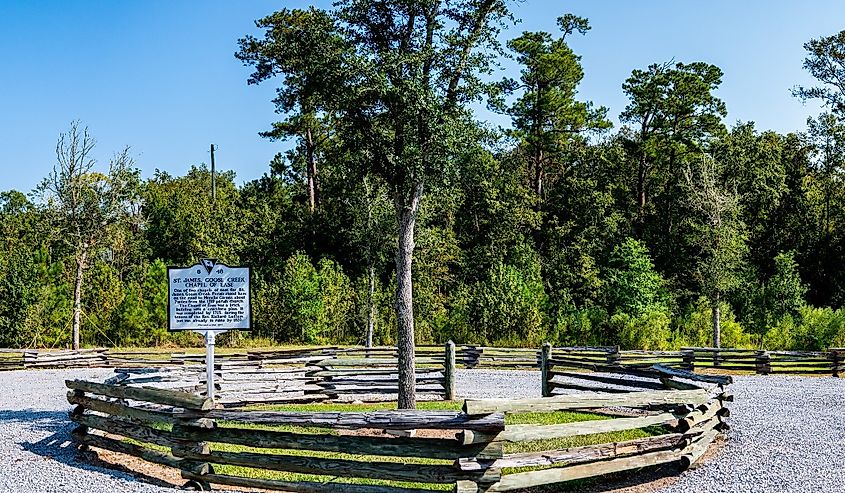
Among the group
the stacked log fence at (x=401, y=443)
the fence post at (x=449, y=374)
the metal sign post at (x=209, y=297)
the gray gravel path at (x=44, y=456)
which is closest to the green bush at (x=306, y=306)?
the gray gravel path at (x=44, y=456)

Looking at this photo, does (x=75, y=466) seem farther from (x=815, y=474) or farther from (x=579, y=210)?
(x=579, y=210)

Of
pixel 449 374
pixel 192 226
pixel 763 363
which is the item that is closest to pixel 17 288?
pixel 192 226

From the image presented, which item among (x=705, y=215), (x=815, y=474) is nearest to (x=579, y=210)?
(x=705, y=215)

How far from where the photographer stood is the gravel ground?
8992mm

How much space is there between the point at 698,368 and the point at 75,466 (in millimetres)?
19051

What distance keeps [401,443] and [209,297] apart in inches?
207

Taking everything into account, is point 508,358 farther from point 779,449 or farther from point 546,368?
point 779,449

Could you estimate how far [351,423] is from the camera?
330 inches

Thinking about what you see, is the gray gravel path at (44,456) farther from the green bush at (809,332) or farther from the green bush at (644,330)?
the green bush at (809,332)

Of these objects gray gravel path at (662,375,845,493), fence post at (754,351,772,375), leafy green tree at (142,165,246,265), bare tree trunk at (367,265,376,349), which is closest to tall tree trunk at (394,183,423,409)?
gray gravel path at (662,375,845,493)

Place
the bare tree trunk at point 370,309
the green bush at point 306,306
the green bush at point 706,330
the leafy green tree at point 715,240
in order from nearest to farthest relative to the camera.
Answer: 1. the leafy green tree at point 715,240
2. the green bush at point 706,330
3. the bare tree trunk at point 370,309
4. the green bush at point 306,306

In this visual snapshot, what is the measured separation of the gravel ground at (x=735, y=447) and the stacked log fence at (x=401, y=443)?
20.9 inches

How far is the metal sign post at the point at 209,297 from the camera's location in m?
12.0

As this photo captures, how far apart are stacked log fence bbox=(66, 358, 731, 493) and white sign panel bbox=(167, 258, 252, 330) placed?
5.48 feet
